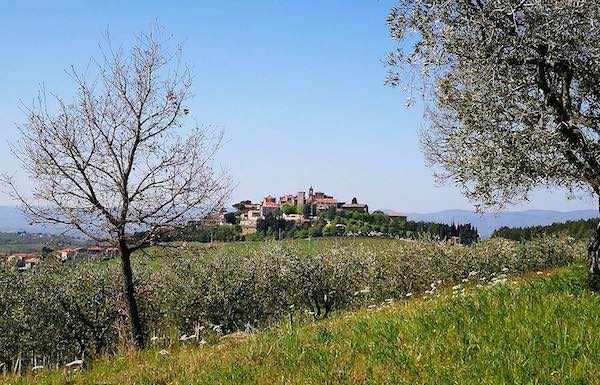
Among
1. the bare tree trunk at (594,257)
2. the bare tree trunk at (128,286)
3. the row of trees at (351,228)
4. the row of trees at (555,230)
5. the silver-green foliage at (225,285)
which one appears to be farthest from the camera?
the row of trees at (351,228)

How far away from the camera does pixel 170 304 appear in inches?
1902

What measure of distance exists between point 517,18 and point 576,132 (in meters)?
2.61

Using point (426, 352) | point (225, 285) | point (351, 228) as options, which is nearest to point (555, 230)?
point (225, 285)

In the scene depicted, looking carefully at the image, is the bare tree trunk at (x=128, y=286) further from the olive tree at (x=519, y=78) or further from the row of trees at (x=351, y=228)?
the row of trees at (x=351, y=228)

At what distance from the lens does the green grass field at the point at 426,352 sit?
226 inches

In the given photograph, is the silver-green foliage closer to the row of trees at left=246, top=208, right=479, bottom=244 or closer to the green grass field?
the green grass field

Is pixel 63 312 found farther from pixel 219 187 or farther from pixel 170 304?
pixel 219 187

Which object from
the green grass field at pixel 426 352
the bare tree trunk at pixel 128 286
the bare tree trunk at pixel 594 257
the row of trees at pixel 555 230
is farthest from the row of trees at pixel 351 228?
the green grass field at pixel 426 352

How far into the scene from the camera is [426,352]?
21.3 ft

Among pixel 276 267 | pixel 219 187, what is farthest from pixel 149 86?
pixel 276 267

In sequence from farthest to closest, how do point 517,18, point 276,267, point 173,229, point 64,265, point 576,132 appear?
1. point 276,267
2. point 64,265
3. point 173,229
4. point 576,132
5. point 517,18

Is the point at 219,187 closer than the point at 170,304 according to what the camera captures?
Yes

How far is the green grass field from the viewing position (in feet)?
18.8

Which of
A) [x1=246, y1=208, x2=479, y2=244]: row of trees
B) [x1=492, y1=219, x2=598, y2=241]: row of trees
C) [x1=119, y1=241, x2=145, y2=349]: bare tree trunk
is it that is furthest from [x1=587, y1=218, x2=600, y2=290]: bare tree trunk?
[x1=246, y1=208, x2=479, y2=244]: row of trees
